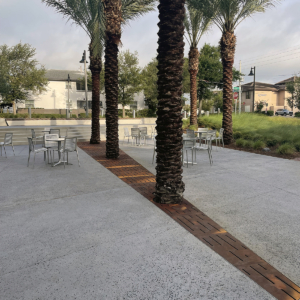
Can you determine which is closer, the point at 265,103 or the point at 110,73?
the point at 110,73

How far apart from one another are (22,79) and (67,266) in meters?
32.5

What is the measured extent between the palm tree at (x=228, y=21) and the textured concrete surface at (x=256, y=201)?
5.51 metres

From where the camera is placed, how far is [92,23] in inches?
507

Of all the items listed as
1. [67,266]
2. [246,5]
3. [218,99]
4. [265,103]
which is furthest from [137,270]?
[265,103]

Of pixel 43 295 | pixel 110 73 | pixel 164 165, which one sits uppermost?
pixel 110 73

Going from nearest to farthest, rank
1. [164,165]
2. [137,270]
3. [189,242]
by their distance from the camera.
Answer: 1. [137,270]
2. [189,242]
3. [164,165]

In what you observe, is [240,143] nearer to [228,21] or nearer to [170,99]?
[228,21]

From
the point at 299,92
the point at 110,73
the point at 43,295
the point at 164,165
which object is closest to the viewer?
the point at 43,295

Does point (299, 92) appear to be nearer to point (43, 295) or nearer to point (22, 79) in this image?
point (22, 79)

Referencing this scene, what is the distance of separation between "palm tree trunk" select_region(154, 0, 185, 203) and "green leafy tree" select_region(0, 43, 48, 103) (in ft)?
97.4

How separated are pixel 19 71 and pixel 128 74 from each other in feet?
43.9

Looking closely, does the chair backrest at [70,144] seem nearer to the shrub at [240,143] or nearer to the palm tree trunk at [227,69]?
the shrub at [240,143]

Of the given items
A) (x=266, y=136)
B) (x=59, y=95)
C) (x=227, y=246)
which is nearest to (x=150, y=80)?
(x=59, y=95)

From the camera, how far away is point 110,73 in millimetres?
9844
